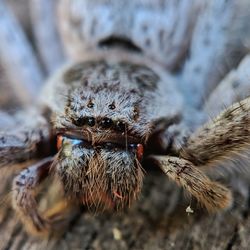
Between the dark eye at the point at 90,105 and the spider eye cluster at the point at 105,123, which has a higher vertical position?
the dark eye at the point at 90,105

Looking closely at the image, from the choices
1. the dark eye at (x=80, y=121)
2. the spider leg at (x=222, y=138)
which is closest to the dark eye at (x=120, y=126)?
the dark eye at (x=80, y=121)

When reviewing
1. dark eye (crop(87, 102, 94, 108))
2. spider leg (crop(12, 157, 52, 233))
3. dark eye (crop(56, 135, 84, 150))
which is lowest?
spider leg (crop(12, 157, 52, 233))

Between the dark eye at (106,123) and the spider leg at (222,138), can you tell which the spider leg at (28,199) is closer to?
the dark eye at (106,123)

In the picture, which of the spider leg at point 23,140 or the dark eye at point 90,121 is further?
the spider leg at point 23,140

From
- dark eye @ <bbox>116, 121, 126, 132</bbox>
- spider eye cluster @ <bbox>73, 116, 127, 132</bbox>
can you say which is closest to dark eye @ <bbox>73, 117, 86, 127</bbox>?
spider eye cluster @ <bbox>73, 116, 127, 132</bbox>

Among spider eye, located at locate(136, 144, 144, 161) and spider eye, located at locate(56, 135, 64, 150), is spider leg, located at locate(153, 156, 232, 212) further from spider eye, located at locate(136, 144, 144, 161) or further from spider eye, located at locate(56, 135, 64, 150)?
spider eye, located at locate(56, 135, 64, 150)

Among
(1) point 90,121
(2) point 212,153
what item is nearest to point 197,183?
(2) point 212,153
